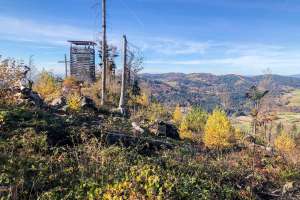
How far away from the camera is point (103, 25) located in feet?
95.3

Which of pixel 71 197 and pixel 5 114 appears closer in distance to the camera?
pixel 71 197

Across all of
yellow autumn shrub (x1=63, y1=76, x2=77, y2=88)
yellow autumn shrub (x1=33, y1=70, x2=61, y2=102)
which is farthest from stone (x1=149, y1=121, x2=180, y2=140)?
yellow autumn shrub (x1=63, y1=76, x2=77, y2=88)

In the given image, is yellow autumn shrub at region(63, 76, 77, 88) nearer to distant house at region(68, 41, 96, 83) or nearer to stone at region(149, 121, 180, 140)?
distant house at region(68, 41, 96, 83)

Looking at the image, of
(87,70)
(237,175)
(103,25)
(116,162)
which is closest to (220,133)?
(103,25)

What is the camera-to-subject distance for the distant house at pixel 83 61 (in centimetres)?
4656

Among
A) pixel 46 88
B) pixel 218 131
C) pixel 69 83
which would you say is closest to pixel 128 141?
pixel 46 88

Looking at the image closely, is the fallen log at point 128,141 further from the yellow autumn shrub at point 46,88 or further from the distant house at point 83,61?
the distant house at point 83,61

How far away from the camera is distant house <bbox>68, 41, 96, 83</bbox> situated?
46.6m

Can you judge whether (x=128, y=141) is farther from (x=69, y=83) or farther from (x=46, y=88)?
(x=69, y=83)

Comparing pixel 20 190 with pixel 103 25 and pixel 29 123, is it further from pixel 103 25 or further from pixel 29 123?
pixel 103 25

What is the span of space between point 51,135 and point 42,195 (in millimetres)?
4641

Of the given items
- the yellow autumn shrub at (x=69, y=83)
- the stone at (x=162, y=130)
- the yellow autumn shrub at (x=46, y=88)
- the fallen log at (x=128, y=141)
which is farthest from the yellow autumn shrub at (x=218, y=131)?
the fallen log at (x=128, y=141)

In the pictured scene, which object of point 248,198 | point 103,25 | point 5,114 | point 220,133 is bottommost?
point 220,133

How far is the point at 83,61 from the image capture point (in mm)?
46781
